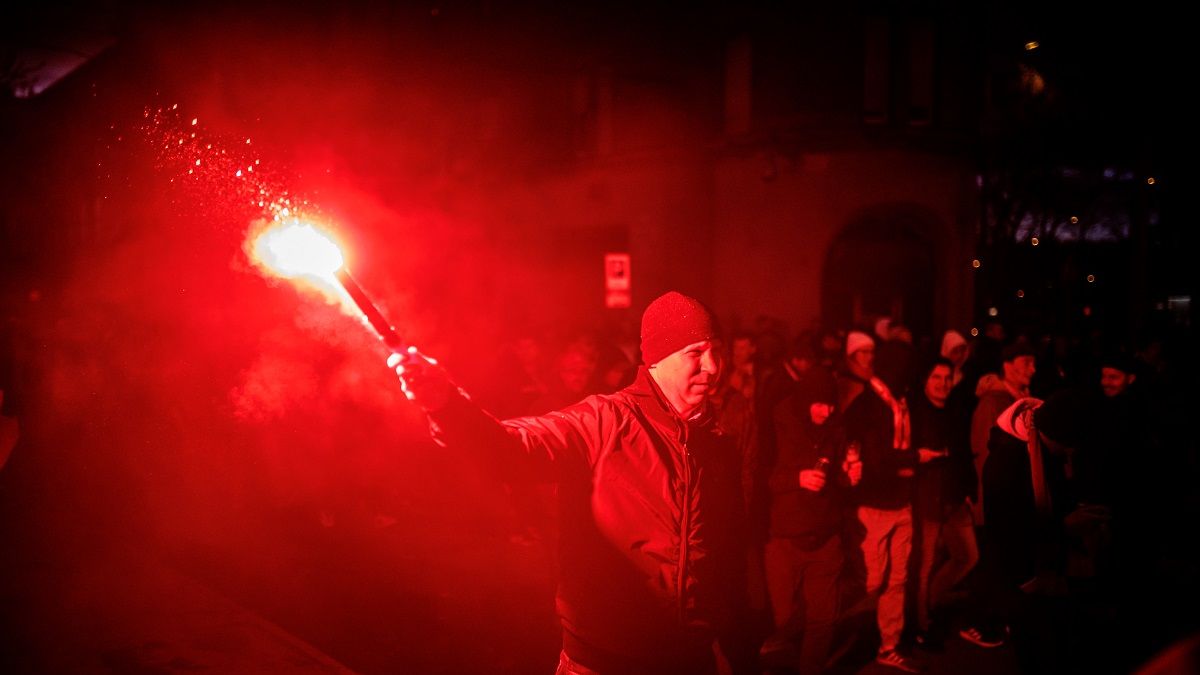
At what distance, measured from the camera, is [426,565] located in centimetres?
Result: 798

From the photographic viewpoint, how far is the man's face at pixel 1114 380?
24.1 ft

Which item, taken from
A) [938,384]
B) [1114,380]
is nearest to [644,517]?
[938,384]

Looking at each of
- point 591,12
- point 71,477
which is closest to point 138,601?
point 71,477

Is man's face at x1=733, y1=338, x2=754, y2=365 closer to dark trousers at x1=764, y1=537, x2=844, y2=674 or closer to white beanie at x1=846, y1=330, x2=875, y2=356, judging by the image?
white beanie at x1=846, y1=330, x2=875, y2=356

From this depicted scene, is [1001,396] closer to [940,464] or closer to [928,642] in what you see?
[940,464]

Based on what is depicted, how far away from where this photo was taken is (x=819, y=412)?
546 cm

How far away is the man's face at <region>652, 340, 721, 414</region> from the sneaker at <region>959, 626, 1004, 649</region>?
4.31 m

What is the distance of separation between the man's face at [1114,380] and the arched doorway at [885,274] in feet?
34.1

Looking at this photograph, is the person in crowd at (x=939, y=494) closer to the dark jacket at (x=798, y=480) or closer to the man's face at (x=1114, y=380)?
the dark jacket at (x=798, y=480)

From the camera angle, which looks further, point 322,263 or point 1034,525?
point 1034,525

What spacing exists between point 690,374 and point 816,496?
267 cm

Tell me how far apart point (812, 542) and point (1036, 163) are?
22.0m

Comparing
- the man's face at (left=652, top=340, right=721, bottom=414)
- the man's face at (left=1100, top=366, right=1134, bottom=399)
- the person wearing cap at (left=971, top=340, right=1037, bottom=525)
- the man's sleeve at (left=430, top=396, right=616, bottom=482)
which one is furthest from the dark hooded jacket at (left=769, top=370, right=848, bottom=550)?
the man's face at (left=1100, top=366, right=1134, bottom=399)

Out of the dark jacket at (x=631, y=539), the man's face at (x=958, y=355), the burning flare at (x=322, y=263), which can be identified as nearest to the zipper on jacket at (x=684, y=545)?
the dark jacket at (x=631, y=539)
